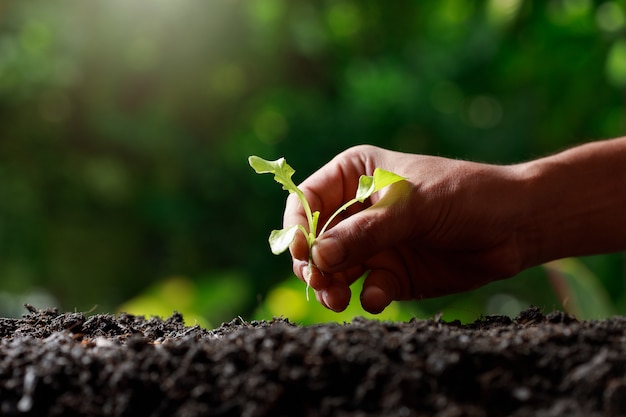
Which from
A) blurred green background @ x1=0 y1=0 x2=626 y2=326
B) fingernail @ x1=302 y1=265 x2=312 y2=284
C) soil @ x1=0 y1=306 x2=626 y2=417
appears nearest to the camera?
soil @ x1=0 y1=306 x2=626 y2=417

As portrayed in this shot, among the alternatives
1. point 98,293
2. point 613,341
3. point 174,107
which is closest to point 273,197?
point 174,107

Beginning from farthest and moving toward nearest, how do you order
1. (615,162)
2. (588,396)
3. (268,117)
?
(268,117) → (615,162) → (588,396)

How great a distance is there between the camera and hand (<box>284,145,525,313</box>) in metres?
0.95

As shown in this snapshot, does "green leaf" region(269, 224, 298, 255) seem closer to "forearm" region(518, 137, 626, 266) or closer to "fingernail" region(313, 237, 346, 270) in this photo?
"fingernail" region(313, 237, 346, 270)

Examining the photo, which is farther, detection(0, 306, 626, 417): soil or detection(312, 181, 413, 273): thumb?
detection(312, 181, 413, 273): thumb

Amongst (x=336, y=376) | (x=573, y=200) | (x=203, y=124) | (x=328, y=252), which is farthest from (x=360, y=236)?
(x=203, y=124)

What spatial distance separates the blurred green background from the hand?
2118mm

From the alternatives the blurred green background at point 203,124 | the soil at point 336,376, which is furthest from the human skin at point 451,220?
Answer: the blurred green background at point 203,124

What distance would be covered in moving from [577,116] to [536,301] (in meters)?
1.32

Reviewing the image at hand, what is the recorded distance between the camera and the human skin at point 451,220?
97cm

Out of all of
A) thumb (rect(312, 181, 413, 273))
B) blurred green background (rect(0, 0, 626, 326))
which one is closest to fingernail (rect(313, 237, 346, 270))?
thumb (rect(312, 181, 413, 273))

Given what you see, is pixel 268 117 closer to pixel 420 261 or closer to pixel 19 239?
pixel 19 239

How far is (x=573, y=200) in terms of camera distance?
4.10 feet

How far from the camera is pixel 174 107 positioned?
395 cm
